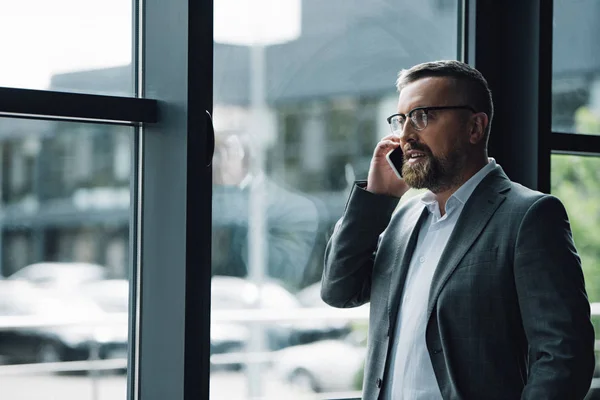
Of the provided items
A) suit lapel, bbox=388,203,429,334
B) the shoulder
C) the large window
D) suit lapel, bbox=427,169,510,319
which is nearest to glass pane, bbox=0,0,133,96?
suit lapel, bbox=388,203,429,334

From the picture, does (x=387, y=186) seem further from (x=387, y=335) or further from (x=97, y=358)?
(x=97, y=358)

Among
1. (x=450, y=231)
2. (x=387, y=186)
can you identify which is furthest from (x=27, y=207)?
(x=450, y=231)

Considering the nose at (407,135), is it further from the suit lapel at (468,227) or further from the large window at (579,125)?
the large window at (579,125)

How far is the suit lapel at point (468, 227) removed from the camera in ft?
6.68

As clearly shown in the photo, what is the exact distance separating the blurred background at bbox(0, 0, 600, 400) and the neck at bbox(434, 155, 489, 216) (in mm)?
452

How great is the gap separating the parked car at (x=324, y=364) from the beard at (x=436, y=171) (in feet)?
2.18

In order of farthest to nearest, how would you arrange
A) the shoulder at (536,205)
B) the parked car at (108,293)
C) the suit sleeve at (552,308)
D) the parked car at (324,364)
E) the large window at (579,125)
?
1. the large window at (579,125)
2. the parked car at (324,364)
3. the parked car at (108,293)
4. the shoulder at (536,205)
5. the suit sleeve at (552,308)

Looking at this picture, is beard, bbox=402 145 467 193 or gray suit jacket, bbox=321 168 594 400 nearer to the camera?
gray suit jacket, bbox=321 168 594 400

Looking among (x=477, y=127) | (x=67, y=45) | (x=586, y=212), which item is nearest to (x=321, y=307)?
(x=477, y=127)

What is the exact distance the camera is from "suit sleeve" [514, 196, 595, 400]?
1.86 m

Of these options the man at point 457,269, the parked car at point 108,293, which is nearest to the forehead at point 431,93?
the man at point 457,269

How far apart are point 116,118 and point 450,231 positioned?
0.92 m

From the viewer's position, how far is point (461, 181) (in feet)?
7.08

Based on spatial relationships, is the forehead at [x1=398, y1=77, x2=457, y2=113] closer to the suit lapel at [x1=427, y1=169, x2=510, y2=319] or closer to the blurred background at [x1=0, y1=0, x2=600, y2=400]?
the suit lapel at [x1=427, y1=169, x2=510, y2=319]
